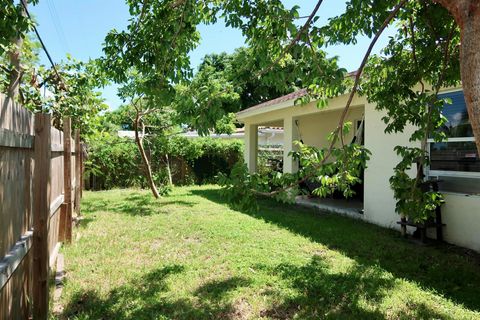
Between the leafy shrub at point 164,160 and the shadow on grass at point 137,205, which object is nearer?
the shadow on grass at point 137,205

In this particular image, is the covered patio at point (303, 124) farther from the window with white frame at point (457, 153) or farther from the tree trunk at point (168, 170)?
the tree trunk at point (168, 170)

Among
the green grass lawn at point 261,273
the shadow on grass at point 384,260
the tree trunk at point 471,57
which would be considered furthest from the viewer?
the shadow on grass at point 384,260

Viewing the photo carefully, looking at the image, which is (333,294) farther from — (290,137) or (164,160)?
(164,160)

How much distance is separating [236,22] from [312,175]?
215 centimetres

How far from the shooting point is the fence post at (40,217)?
3.36m

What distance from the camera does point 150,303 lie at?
4.25 m

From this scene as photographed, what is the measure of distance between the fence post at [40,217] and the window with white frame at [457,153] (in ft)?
19.8

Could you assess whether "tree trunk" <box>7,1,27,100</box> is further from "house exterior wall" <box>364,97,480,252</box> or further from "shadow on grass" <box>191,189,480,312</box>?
"house exterior wall" <box>364,97,480,252</box>

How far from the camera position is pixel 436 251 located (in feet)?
20.8

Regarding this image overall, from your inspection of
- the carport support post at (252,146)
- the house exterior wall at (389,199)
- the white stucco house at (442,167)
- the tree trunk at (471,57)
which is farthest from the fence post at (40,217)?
the carport support post at (252,146)

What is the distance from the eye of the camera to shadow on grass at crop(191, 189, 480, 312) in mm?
4680

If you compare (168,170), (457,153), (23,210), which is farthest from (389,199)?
(168,170)

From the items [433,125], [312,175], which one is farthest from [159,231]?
[433,125]

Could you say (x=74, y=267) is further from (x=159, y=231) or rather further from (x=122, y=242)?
(x=159, y=231)
